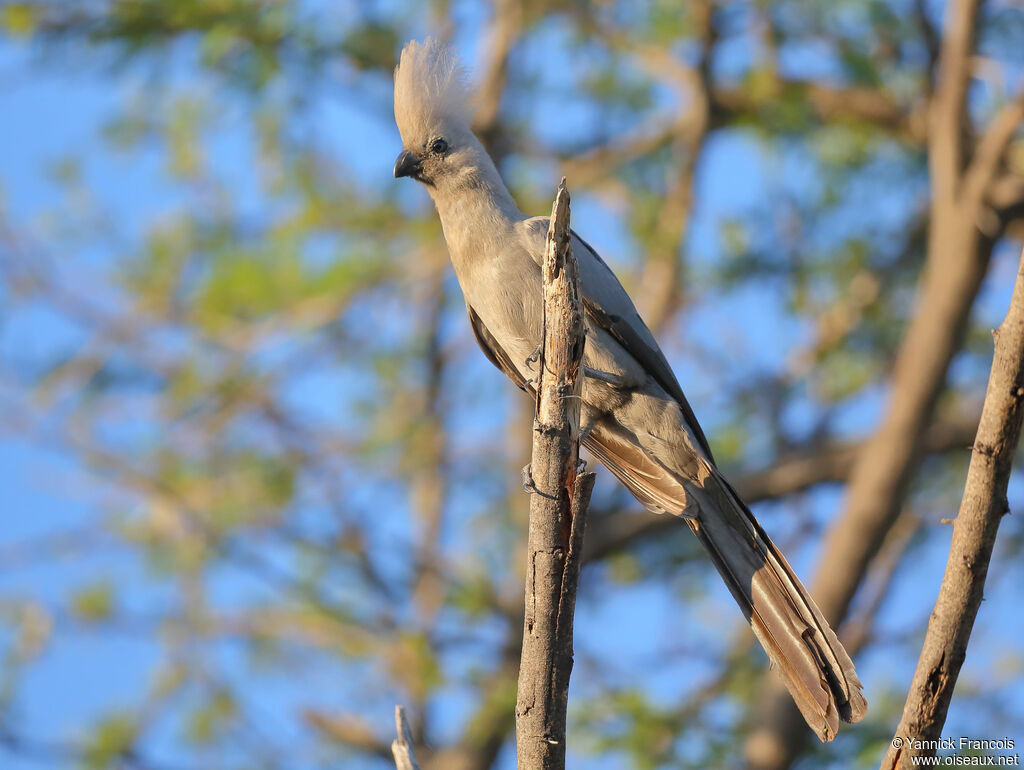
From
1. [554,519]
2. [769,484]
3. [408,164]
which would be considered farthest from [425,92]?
[769,484]

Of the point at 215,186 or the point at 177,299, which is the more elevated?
the point at 215,186

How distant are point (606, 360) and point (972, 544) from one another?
150cm

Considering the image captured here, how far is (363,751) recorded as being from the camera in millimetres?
7035

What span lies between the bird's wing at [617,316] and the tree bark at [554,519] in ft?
2.90

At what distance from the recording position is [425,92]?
13.3ft

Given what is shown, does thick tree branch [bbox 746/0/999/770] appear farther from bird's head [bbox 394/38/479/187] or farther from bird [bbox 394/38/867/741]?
bird's head [bbox 394/38/479/187]

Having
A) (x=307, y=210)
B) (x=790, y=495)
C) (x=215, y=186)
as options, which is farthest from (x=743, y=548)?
(x=215, y=186)

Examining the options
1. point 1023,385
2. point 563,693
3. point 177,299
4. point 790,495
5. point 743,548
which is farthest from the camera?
point 177,299

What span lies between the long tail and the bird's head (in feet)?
4.27

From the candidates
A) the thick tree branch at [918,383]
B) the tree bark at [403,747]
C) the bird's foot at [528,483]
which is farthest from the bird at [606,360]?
the thick tree branch at [918,383]

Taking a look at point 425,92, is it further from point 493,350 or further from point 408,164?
point 493,350

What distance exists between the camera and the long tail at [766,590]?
296 cm

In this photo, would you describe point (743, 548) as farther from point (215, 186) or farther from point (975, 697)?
point (215, 186)

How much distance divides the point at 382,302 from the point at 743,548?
4.78 m
